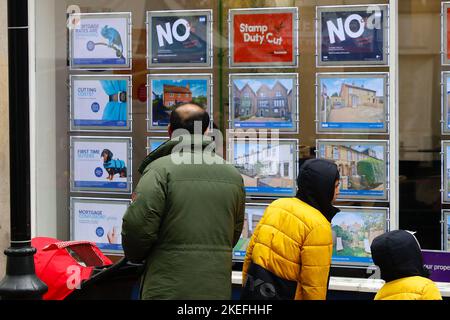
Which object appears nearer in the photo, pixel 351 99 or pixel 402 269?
pixel 402 269

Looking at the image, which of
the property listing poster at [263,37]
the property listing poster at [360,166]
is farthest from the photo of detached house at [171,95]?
the property listing poster at [360,166]

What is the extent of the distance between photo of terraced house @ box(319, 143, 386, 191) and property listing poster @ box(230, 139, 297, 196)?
31 centimetres

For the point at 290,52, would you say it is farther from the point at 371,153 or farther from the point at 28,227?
the point at 28,227

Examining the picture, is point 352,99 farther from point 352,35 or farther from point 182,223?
point 182,223

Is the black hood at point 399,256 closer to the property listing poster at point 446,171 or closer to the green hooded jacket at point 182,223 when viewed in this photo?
the green hooded jacket at point 182,223

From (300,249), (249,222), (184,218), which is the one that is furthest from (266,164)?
(184,218)

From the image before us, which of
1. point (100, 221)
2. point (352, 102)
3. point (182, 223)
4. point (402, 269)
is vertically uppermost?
point (352, 102)

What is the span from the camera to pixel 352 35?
6684mm

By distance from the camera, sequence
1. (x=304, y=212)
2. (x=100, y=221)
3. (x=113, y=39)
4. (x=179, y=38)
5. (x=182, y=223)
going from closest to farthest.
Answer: (x=182, y=223) → (x=304, y=212) → (x=179, y=38) → (x=113, y=39) → (x=100, y=221)

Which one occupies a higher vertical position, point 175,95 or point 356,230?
point 175,95

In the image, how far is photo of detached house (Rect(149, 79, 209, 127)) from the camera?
705cm

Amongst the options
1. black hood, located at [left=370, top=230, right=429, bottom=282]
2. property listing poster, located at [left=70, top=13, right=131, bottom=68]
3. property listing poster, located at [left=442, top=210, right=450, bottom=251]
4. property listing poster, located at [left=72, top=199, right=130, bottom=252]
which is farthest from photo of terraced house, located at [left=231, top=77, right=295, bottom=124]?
black hood, located at [left=370, top=230, right=429, bottom=282]

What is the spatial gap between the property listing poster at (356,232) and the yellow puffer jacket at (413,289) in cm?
258

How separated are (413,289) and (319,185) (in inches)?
37.6
